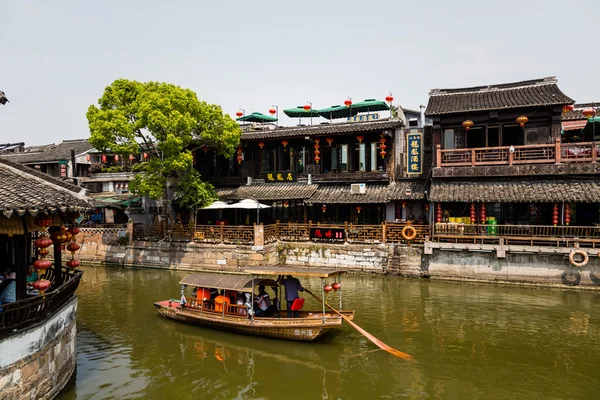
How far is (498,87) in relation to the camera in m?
23.0

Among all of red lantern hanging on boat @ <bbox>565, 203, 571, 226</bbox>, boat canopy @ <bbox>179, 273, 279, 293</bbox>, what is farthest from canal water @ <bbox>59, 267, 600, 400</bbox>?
red lantern hanging on boat @ <bbox>565, 203, 571, 226</bbox>

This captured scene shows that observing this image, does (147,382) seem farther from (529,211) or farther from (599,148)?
(599,148)

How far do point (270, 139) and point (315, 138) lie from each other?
280cm

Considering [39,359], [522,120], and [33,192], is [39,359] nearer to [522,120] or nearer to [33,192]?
[33,192]

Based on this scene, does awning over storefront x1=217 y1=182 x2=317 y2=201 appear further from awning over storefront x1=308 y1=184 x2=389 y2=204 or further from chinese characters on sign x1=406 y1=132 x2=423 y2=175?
chinese characters on sign x1=406 y1=132 x2=423 y2=175

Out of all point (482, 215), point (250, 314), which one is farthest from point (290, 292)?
point (482, 215)

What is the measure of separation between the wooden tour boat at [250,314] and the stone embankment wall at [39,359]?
14.6 feet

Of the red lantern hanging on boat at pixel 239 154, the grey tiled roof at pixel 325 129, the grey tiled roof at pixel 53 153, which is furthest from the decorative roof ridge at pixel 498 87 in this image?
the grey tiled roof at pixel 53 153

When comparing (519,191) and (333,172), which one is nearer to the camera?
(519,191)

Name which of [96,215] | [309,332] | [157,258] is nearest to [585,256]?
[309,332]

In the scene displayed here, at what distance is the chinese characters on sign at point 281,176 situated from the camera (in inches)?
1045

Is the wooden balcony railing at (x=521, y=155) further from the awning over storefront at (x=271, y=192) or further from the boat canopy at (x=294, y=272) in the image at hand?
the boat canopy at (x=294, y=272)

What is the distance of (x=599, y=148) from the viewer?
19.0 m

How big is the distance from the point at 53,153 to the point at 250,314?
30416 mm
